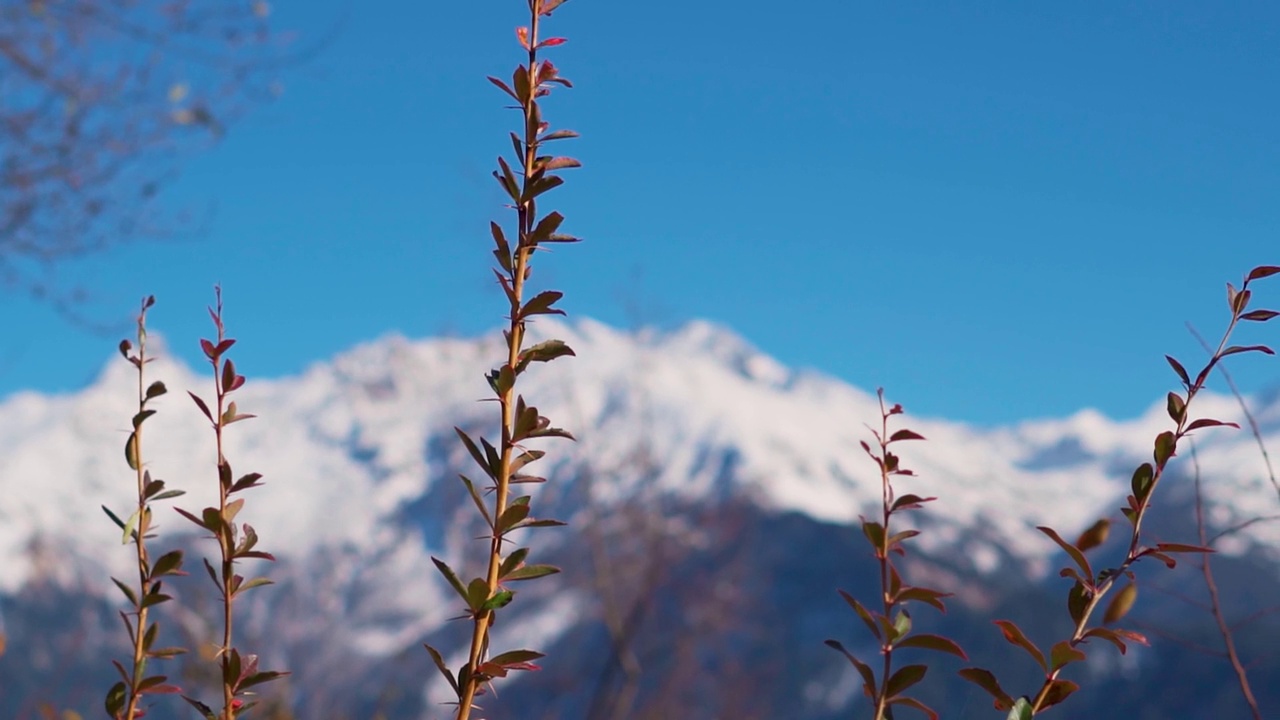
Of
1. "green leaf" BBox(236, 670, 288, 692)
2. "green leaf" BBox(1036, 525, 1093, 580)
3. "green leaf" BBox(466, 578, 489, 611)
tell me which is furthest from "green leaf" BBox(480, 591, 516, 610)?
"green leaf" BBox(1036, 525, 1093, 580)

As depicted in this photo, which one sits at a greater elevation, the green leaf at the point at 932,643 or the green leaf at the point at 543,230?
the green leaf at the point at 543,230

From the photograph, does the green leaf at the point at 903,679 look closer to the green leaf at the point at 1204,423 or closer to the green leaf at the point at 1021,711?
the green leaf at the point at 1021,711

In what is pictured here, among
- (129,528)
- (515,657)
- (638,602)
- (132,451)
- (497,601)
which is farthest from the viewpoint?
(638,602)

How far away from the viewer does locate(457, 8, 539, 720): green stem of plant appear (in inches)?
37.9

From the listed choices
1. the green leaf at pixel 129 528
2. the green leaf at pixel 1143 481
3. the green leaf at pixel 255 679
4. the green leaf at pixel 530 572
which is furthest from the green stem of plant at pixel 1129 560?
the green leaf at pixel 129 528

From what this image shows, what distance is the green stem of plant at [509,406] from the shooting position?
3.16 ft

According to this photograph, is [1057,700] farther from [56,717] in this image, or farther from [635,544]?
[635,544]

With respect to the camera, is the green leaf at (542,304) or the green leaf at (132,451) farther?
the green leaf at (132,451)

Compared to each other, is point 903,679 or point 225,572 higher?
point 225,572

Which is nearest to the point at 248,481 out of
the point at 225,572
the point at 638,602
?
the point at 225,572

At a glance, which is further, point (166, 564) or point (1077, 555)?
point (166, 564)

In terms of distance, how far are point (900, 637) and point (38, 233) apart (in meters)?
6.84

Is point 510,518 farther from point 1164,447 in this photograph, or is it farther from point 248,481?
point 1164,447

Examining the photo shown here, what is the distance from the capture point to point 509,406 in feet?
3.28
